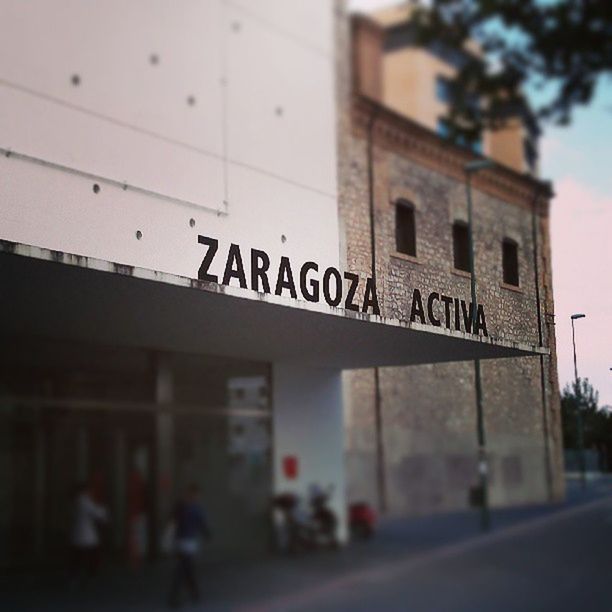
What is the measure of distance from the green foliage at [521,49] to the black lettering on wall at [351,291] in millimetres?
2654

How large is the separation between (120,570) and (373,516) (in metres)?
2.13

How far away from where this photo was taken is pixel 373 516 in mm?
6199

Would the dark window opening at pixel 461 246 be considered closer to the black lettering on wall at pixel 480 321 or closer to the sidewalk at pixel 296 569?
the black lettering on wall at pixel 480 321

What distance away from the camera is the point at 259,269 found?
844cm

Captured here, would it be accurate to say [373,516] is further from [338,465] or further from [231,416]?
[231,416]

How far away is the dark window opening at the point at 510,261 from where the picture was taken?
681cm

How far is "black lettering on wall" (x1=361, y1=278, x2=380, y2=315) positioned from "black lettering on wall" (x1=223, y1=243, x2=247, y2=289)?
4.33 feet

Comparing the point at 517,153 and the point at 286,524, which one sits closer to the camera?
the point at 517,153

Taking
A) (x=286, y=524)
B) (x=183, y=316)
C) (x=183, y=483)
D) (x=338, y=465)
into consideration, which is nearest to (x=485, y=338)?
(x=338, y=465)

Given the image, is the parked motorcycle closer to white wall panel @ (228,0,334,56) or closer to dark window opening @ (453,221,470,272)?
dark window opening @ (453,221,470,272)

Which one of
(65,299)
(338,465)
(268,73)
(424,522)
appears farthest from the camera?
(268,73)

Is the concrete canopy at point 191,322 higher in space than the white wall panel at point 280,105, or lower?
lower

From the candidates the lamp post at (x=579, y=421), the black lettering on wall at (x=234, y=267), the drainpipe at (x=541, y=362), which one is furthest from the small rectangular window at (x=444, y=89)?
the black lettering on wall at (x=234, y=267)

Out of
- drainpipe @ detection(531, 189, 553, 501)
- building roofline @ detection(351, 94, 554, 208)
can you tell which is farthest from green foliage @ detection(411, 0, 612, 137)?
drainpipe @ detection(531, 189, 553, 501)
